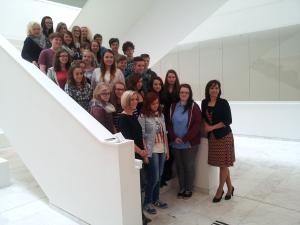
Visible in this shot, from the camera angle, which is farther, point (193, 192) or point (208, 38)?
point (208, 38)

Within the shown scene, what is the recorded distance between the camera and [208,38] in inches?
343

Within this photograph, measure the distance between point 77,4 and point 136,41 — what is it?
391cm

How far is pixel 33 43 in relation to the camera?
14.5ft

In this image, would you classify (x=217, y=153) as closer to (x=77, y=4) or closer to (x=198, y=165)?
(x=198, y=165)

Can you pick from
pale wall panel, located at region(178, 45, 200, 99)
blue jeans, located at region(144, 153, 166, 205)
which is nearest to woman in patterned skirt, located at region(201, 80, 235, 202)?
blue jeans, located at region(144, 153, 166, 205)

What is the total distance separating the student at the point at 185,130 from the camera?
12.2 feet

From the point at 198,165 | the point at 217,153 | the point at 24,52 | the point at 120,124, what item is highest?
the point at 24,52

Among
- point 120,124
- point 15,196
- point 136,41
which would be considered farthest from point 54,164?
point 136,41

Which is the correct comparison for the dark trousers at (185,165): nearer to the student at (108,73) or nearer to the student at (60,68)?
the student at (108,73)

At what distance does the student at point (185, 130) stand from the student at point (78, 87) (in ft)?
3.67

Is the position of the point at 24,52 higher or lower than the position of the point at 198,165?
higher

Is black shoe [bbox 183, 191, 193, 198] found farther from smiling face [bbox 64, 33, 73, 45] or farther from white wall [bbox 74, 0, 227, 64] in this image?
white wall [bbox 74, 0, 227, 64]

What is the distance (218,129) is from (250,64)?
4.84 meters

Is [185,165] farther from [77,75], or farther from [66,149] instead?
[77,75]
